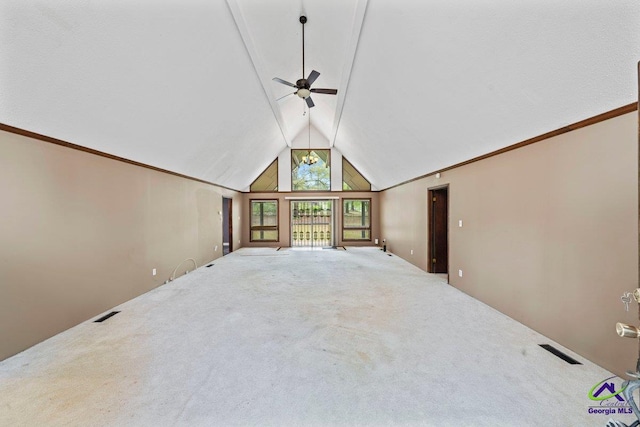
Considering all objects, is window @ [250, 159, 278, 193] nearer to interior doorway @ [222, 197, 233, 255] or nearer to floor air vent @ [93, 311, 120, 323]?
interior doorway @ [222, 197, 233, 255]

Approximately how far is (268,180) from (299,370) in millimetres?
8003


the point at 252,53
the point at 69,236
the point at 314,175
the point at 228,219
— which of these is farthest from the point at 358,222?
the point at 69,236

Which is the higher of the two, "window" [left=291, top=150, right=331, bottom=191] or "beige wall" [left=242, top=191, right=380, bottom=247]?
"window" [left=291, top=150, right=331, bottom=191]

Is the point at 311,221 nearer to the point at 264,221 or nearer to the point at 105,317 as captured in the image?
the point at 264,221

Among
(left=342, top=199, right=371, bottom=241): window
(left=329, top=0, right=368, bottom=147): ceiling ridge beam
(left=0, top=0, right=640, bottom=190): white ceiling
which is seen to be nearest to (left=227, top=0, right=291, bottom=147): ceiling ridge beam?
(left=0, top=0, right=640, bottom=190): white ceiling

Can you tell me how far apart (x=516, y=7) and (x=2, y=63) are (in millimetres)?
3948

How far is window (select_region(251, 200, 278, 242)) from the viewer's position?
962 cm

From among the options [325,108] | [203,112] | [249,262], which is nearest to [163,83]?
[203,112]

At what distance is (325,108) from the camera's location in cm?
656

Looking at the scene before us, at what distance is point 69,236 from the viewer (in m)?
2.93

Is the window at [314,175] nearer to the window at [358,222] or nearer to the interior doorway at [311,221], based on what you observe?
the interior doorway at [311,221]

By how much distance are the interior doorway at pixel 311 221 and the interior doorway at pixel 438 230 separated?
457 centimetres

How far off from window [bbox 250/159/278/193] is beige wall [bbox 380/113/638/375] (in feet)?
22.5

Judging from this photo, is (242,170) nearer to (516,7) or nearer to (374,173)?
(374,173)
